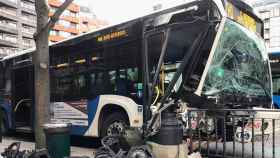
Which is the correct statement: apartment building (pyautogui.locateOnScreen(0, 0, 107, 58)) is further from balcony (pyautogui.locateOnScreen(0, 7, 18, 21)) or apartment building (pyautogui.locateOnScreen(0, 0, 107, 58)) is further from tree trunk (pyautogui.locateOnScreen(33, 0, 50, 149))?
tree trunk (pyautogui.locateOnScreen(33, 0, 50, 149))

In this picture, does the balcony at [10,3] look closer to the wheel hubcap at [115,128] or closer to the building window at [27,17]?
the building window at [27,17]

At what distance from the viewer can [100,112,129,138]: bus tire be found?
834 cm

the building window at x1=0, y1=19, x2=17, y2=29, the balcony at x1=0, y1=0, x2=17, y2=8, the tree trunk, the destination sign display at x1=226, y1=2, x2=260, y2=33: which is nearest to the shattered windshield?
the destination sign display at x1=226, y1=2, x2=260, y2=33

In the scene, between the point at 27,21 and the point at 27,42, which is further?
the point at 27,21

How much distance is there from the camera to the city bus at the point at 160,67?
21.9 feet

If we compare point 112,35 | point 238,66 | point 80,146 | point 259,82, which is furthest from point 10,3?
point 238,66

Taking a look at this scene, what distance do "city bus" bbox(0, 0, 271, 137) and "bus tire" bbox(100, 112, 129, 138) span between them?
23mm

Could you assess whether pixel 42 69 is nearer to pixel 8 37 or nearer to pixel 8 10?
pixel 8 37

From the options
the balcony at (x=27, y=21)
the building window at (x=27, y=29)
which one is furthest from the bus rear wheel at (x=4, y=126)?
the balcony at (x=27, y=21)

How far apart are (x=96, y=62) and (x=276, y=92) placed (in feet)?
31.0

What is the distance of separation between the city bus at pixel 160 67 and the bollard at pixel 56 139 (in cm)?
158

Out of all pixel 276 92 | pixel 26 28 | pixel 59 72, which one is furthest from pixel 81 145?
pixel 26 28

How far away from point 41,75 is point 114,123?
203 centimetres

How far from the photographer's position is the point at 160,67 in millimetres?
7371
